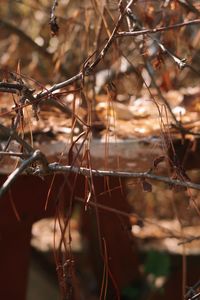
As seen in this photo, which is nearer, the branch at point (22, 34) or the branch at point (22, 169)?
the branch at point (22, 169)

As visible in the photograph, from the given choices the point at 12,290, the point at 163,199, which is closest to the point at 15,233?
the point at 12,290

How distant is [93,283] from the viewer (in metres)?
4.50

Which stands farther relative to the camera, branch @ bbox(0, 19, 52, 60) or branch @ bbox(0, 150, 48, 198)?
branch @ bbox(0, 19, 52, 60)

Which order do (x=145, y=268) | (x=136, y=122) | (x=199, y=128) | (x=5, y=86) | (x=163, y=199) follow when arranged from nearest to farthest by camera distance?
(x=5, y=86), (x=199, y=128), (x=136, y=122), (x=145, y=268), (x=163, y=199)

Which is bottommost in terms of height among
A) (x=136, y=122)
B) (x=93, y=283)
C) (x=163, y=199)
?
(x=93, y=283)

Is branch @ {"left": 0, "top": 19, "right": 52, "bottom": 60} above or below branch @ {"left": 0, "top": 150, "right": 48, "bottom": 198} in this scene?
above

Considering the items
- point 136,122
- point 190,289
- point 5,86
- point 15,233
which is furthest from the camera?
point 15,233

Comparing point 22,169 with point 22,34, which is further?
point 22,34

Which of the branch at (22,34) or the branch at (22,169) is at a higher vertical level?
the branch at (22,34)

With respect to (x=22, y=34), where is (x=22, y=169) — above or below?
below

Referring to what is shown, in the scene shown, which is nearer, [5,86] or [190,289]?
[5,86]

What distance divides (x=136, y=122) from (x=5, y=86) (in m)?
1.14

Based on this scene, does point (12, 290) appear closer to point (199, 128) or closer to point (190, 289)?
point (199, 128)

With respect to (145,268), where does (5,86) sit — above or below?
above
